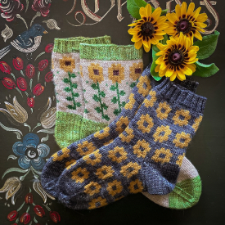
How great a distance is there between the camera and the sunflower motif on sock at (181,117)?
2.61 feet

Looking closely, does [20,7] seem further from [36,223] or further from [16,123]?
[36,223]

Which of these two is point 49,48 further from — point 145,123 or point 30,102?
point 145,123

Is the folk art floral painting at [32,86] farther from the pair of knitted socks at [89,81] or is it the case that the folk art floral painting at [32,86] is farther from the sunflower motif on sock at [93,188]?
the sunflower motif on sock at [93,188]

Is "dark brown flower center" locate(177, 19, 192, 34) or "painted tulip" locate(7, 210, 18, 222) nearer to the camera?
"dark brown flower center" locate(177, 19, 192, 34)

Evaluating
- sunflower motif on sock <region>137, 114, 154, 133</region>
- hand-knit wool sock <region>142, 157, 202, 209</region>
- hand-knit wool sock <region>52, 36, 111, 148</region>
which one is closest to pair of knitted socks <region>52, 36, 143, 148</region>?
hand-knit wool sock <region>52, 36, 111, 148</region>

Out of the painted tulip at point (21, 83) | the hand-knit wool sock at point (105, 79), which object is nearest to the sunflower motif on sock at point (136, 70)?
the hand-knit wool sock at point (105, 79)

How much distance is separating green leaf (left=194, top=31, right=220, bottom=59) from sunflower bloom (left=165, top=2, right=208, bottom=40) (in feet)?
0.10

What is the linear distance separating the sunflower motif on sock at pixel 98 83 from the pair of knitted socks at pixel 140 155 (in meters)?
0.08

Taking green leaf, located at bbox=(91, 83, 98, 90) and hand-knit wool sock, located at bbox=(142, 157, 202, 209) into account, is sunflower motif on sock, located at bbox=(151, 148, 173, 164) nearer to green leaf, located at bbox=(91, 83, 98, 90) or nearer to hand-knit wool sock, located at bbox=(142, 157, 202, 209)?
hand-knit wool sock, located at bbox=(142, 157, 202, 209)

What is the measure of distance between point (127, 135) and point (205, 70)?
1.23ft

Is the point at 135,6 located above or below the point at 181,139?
above

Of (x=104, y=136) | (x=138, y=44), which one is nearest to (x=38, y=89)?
(x=104, y=136)

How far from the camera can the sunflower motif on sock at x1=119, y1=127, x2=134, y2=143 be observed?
2.62 ft

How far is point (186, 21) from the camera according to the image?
779 millimetres
